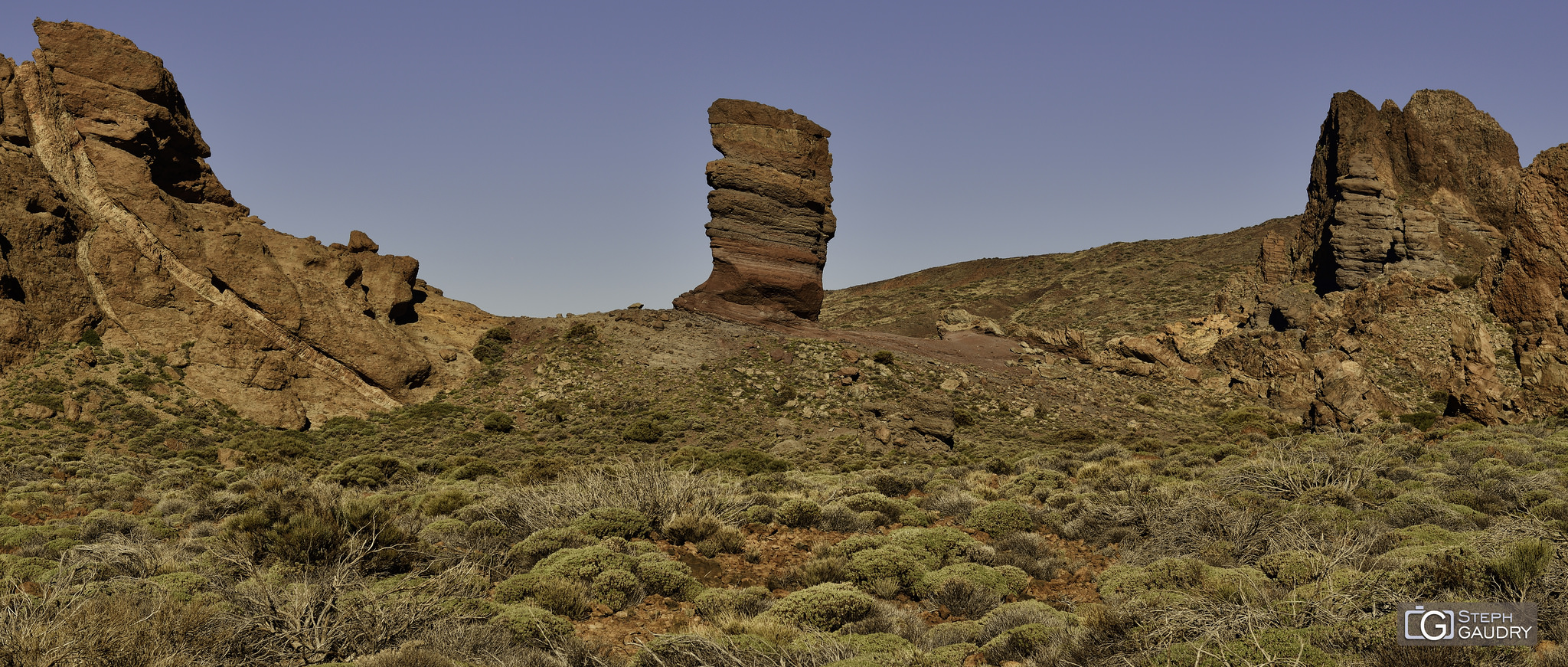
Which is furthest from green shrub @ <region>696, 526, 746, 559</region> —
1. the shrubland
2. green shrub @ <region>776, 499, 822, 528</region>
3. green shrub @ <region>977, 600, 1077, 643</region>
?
green shrub @ <region>977, 600, 1077, 643</region>

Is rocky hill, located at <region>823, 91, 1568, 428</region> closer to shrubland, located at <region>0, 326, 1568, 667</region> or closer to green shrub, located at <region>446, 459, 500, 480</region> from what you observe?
shrubland, located at <region>0, 326, 1568, 667</region>

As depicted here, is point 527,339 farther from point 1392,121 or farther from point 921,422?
point 1392,121

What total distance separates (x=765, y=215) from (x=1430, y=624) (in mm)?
37591

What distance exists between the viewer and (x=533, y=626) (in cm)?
774

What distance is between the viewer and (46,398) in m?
28.2

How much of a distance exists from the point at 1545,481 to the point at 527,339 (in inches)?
1484

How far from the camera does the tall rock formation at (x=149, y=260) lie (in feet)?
100

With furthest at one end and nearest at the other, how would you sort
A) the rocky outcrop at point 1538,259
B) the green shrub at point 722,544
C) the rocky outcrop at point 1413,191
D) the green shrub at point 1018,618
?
the rocky outcrop at point 1413,191 < the rocky outcrop at point 1538,259 < the green shrub at point 722,544 < the green shrub at point 1018,618

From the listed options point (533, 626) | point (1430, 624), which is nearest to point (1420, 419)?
point (1430, 624)

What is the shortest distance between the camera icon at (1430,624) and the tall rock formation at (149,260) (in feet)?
114

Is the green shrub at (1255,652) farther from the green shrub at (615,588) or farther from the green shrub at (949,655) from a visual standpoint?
the green shrub at (615,588)

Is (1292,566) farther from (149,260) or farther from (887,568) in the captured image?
(149,260)

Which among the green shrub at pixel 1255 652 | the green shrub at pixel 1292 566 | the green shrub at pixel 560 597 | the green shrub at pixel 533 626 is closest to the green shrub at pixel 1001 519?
the green shrub at pixel 1292 566

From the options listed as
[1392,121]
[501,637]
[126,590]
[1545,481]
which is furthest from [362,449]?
[1392,121]
